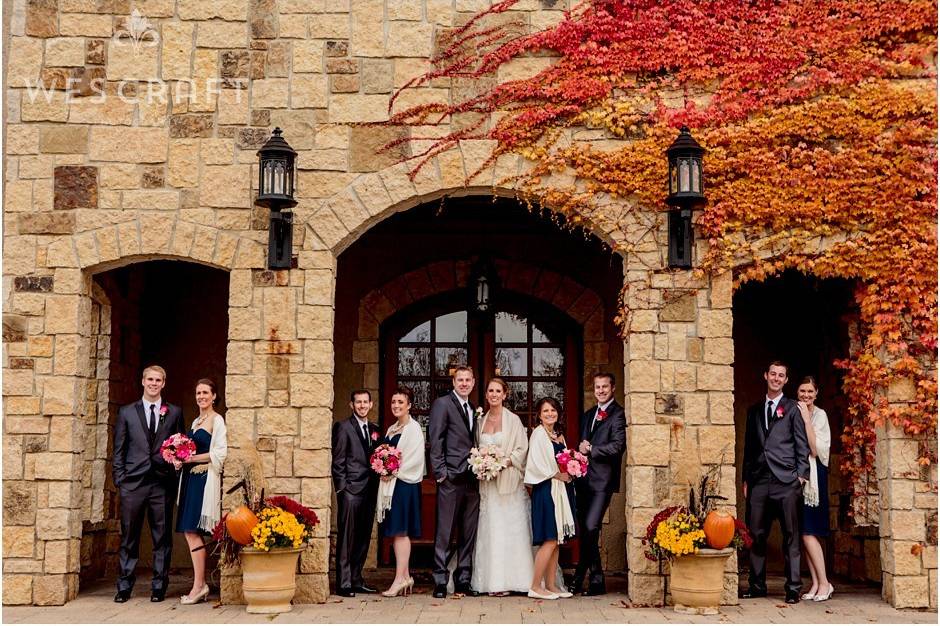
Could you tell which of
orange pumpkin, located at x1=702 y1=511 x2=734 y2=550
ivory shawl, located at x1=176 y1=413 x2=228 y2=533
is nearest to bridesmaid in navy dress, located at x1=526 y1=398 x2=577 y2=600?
orange pumpkin, located at x1=702 y1=511 x2=734 y2=550

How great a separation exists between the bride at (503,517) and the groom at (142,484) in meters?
2.41

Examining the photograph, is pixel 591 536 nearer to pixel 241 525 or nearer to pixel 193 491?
pixel 241 525

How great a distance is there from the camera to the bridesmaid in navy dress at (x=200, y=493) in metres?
7.62

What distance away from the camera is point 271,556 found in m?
7.08

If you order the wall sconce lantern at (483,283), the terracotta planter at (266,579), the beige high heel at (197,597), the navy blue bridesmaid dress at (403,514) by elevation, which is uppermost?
the wall sconce lantern at (483,283)

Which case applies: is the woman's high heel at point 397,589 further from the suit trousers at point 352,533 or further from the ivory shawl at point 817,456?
the ivory shawl at point 817,456

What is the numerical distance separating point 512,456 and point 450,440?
507mm

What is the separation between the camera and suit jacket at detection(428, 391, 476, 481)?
7.86 m

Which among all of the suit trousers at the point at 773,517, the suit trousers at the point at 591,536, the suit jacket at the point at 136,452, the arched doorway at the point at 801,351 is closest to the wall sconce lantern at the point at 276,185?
the suit jacket at the point at 136,452

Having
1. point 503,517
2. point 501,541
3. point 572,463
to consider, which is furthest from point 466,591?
point 572,463

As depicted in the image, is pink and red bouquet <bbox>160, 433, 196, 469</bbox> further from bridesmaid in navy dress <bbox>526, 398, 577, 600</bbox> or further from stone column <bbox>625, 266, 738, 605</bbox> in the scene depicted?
stone column <bbox>625, 266, 738, 605</bbox>

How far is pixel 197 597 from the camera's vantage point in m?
7.61

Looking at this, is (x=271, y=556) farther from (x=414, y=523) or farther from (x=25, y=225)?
(x=25, y=225)

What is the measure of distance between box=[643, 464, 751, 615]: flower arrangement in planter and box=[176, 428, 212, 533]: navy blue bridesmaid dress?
3.37 meters
